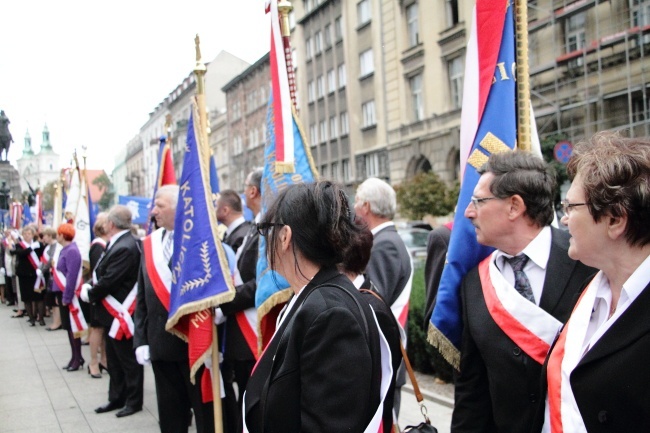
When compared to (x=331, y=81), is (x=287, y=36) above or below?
below

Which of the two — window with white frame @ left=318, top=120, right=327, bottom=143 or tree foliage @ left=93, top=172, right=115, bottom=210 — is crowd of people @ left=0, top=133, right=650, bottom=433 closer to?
window with white frame @ left=318, top=120, right=327, bottom=143

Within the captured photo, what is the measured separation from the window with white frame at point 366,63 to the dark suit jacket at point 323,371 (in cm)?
3027

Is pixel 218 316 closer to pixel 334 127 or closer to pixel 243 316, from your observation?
pixel 243 316

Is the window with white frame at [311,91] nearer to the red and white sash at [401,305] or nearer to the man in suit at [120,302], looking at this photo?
the man in suit at [120,302]

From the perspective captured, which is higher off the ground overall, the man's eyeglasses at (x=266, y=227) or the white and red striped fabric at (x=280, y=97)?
the white and red striped fabric at (x=280, y=97)

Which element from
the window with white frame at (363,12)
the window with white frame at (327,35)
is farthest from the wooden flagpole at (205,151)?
the window with white frame at (327,35)

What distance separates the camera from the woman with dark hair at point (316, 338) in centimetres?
195

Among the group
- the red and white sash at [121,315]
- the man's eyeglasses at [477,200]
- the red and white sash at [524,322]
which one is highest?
the man's eyeglasses at [477,200]

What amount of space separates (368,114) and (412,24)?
5.50 meters

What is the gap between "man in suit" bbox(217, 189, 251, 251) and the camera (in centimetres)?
567

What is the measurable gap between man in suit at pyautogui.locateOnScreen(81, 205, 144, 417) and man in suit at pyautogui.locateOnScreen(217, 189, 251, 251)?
1.43 meters

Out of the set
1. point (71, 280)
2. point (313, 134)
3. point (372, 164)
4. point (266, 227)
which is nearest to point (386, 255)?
point (266, 227)

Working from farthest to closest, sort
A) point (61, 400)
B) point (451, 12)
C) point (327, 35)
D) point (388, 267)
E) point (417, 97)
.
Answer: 1. point (327, 35)
2. point (417, 97)
3. point (451, 12)
4. point (61, 400)
5. point (388, 267)

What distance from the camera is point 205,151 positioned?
505 centimetres
